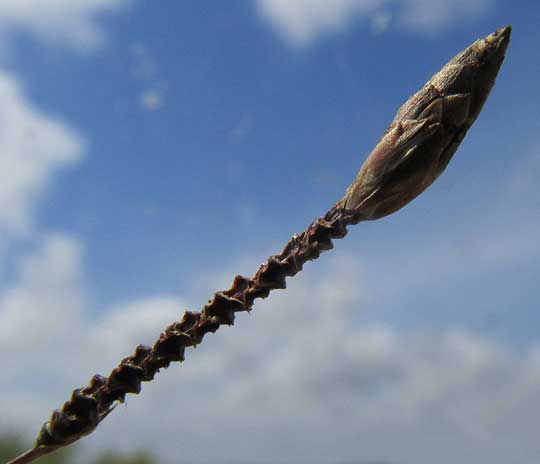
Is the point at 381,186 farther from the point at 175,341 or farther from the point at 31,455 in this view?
the point at 31,455

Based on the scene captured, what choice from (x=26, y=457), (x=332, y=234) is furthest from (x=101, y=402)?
(x=332, y=234)

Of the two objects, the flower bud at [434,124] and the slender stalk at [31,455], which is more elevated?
the flower bud at [434,124]

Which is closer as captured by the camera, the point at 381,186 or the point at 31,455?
the point at 31,455

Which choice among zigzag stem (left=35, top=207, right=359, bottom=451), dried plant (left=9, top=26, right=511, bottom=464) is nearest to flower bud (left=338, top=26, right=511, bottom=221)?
dried plant (left=9, top=26, right=511, bottom=464)

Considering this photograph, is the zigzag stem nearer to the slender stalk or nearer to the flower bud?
the slender stalk

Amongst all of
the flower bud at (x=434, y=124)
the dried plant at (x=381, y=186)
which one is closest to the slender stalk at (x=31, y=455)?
the dried plant at (x=381, y=186)

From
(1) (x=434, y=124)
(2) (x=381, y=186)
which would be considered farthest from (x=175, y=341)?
(1) (x=434, y=124)

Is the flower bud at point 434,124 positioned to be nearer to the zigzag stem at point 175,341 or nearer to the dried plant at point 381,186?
the dried plant at point 381,186
